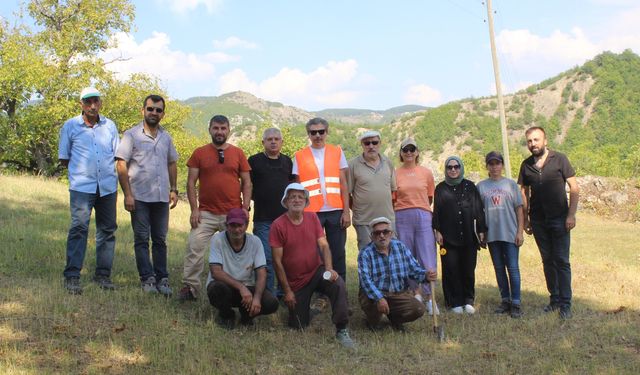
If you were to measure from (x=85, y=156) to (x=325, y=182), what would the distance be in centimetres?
263

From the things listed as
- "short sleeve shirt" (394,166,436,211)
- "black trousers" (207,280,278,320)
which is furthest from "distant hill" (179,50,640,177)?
"black trousers" (207,280,278,320)

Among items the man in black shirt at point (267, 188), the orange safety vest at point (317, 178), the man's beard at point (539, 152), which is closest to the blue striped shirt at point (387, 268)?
the orange safety vest at point (317, 178)

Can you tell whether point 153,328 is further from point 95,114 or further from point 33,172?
point 33,172

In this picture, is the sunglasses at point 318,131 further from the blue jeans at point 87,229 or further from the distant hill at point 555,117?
the distant hill at point 555,117

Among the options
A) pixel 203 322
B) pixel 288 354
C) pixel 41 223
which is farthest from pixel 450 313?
pixel 41 223

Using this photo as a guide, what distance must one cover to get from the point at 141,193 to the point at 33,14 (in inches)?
1079

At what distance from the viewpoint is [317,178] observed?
6.68 meters

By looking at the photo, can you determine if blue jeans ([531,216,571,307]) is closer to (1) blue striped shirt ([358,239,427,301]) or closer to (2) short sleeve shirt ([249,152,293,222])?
(1) blue striped shirt ([358,239,427,301])

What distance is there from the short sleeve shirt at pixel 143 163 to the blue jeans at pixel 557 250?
14.6 feet

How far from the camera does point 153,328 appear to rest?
566cm

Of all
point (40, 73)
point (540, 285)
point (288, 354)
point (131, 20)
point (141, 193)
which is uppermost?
point (131, 20)

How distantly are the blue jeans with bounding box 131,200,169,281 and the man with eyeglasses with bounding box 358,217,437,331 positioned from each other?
2257mm

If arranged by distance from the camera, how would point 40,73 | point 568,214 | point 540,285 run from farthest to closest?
point 40,73, point 540,285, point 568,214

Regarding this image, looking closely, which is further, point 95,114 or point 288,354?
point 95,114
